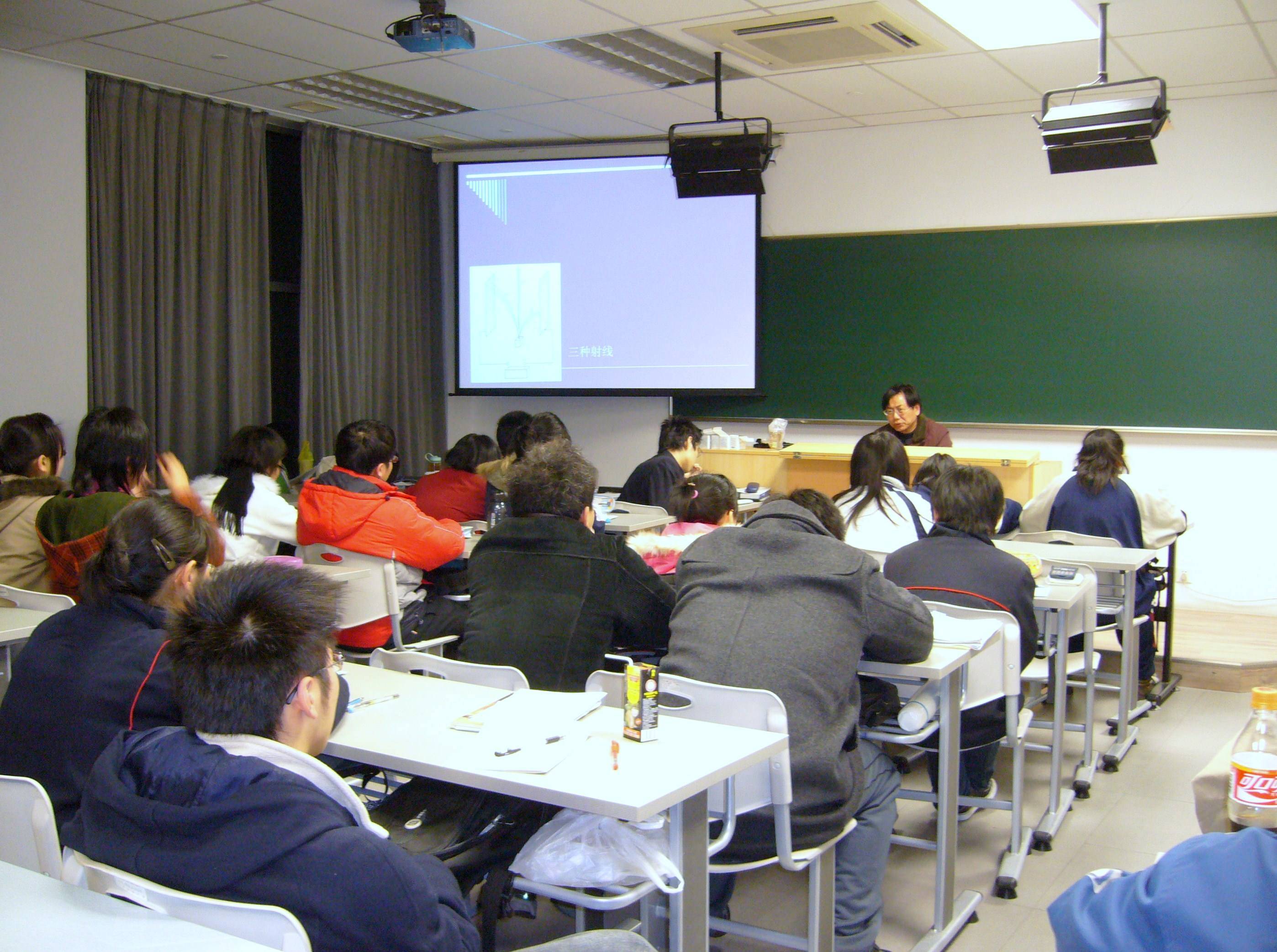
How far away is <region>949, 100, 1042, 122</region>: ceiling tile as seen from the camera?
6.62m

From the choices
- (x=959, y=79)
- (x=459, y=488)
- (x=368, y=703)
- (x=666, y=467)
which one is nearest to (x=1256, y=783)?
(x=368, y=703)

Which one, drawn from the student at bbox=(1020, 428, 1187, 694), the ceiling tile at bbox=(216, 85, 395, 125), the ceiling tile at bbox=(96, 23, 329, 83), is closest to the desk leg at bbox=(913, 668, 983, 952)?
the student at bbox=(1020, 428, 1187, 694)

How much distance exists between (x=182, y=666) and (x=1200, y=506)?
6587 mm

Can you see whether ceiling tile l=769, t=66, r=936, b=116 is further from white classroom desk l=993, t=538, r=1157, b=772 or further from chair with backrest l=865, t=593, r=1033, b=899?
chair with backrest l=865, t=593, r=1033, b=899

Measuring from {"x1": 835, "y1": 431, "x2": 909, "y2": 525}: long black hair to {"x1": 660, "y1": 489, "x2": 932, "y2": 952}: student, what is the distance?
1.43 meters

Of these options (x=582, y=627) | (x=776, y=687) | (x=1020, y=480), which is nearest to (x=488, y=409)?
(x=1020, y=480)

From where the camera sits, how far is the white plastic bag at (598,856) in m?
1.90

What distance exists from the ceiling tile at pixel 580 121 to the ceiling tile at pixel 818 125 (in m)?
0.88

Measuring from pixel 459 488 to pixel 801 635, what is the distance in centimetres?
298

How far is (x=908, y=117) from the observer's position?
23.2ft

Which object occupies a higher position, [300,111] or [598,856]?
[300,111]

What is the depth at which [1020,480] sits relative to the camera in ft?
19.2

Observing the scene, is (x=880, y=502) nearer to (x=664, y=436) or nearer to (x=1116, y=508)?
(x=1116, y=508)

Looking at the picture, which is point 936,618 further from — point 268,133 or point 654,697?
point 268,133
